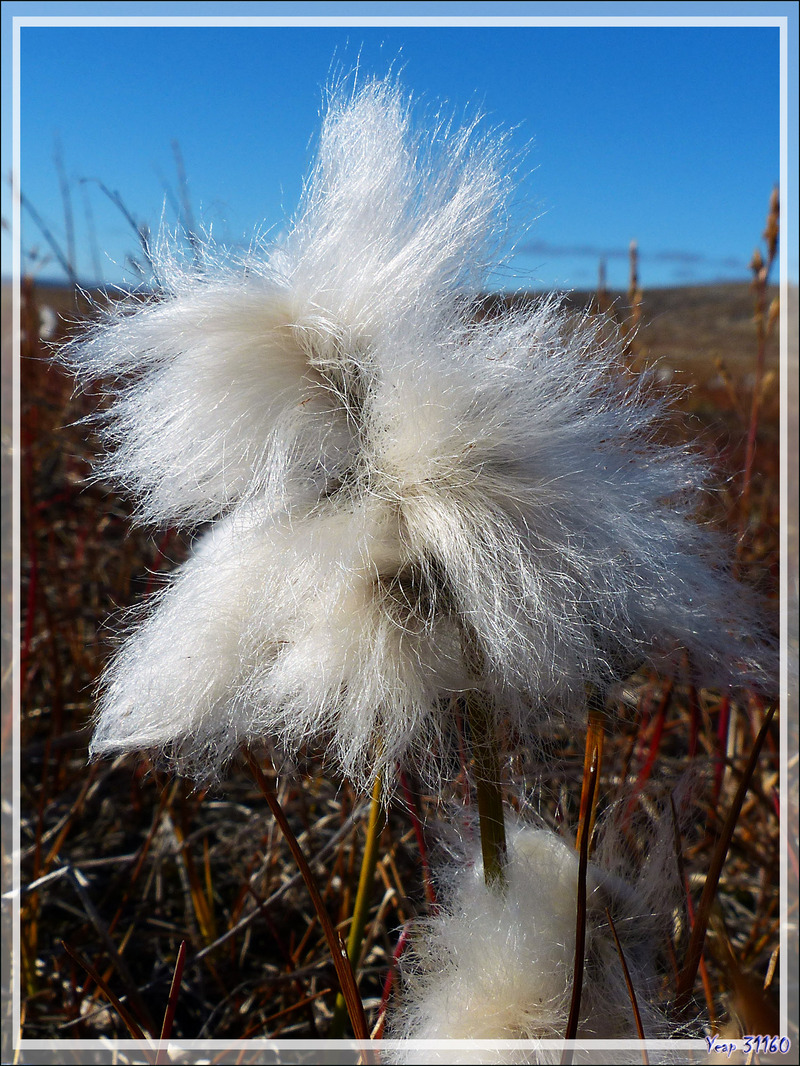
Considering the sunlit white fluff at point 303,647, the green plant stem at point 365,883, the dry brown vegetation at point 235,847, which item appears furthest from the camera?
the dry brown vegetation at point 235,847

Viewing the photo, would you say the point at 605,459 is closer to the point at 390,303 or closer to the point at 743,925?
the point at 390,303

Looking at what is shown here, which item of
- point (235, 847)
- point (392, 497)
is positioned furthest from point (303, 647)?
point (235, 847)

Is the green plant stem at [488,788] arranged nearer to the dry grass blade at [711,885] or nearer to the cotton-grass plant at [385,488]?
the cotton-grass plant at [385,488]

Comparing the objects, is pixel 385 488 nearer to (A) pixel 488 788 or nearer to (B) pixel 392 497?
(B) pixel 392 497

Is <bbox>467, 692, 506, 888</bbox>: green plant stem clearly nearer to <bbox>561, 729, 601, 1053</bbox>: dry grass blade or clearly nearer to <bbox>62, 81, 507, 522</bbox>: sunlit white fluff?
<bbox>561, 729, 601, 1053</bbox>: dry grass blade

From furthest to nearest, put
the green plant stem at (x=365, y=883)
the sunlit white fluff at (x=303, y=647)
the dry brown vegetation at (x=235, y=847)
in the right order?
the dry brown vegetation at (x=235, y=847), the green plant stem at (x=365, y=883), the sunlit white fluff at (x=303, y=647)

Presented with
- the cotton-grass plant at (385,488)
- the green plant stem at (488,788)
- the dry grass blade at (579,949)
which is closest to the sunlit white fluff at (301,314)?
the cotton-grass plant at (385,488)

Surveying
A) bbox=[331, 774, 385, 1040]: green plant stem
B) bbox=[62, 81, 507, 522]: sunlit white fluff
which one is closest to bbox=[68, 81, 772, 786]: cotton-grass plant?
bbox=[62, 81, 507, 522]: sunlit white fluff
